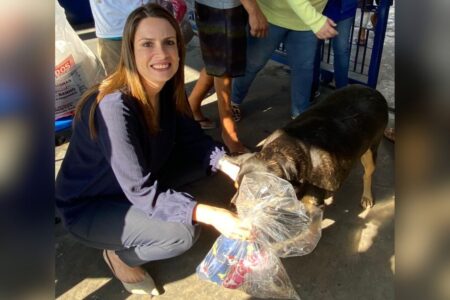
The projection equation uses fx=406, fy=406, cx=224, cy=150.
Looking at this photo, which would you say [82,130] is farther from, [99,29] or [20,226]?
[20,226]

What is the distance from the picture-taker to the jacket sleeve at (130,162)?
1.84 m

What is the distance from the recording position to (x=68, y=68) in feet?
10.4

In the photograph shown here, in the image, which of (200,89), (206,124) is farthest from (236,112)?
(200,89)

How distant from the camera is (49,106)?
1.88 feet

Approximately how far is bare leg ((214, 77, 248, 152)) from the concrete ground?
0.96 feet

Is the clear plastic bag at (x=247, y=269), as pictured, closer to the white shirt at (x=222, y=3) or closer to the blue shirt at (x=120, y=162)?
the blue shirt at (x=120, y=162)

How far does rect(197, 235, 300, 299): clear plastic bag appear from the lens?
194 centimetres

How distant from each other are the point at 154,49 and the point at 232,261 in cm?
109

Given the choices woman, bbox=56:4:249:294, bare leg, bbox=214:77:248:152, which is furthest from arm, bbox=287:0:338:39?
woman, bbox=56:4:249:294

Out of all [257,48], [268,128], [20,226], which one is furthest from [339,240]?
[20,226]

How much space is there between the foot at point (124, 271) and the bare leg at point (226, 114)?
1.33 metres

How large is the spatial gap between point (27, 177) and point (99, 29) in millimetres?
2406

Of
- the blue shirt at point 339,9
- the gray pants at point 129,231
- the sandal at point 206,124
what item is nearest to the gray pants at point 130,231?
the gray pants at point 129,231

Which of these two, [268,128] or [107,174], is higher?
[107,174]
